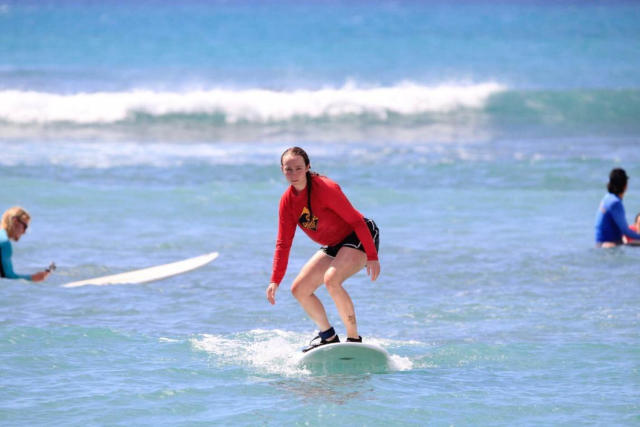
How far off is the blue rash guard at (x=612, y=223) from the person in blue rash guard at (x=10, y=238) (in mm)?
6626

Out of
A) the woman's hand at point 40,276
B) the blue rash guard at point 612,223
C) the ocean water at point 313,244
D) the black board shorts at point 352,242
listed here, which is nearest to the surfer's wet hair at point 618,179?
the blue rash guard at point 612,223

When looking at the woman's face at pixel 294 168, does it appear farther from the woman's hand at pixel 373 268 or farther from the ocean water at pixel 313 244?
the ocean water at pixel 313 244

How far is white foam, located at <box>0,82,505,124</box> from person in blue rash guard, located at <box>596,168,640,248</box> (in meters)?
18.7

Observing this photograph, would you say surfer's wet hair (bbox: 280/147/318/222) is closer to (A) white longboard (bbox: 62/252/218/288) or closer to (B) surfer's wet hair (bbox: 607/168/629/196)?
(A) white longboard (bbox: 62/252/218/288)

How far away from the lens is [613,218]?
11.6 metres

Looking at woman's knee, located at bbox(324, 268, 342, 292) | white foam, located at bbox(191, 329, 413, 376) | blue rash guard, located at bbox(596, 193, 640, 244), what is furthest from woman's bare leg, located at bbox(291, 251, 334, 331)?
blue rash guard, located at bbox(596, 193, 640, 244)

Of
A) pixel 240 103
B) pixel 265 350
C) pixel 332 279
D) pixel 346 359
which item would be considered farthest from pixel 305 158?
pixel 240 103

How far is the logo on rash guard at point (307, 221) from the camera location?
22.1 ft

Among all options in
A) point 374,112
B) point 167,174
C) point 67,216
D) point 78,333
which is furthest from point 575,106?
→ point 78,333

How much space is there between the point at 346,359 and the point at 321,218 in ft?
3.44

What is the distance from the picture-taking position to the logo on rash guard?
6.73 meters

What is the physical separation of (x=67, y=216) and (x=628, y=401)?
10728 mm

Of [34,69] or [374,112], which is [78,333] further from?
[34,69]

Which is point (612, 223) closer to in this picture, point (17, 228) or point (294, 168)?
point (294, 168)
